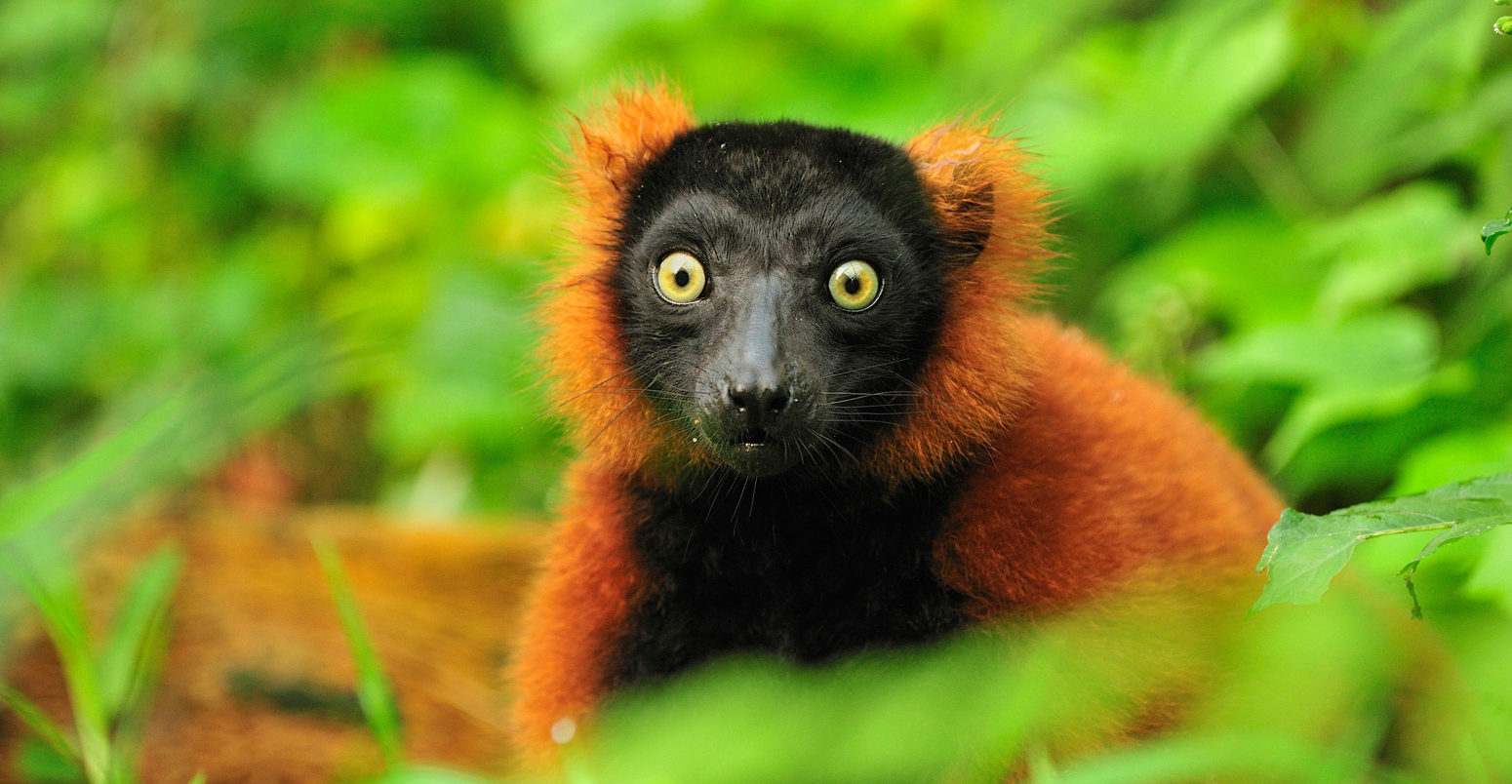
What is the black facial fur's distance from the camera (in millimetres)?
2447

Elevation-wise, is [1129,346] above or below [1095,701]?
above

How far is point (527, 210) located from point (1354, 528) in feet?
15.2

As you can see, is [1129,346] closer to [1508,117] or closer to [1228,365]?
[1228,365]

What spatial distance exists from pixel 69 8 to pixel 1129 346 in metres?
5.46

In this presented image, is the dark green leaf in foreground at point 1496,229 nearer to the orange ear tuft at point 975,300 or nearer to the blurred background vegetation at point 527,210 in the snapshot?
the blurred background vegetation at point 527,210

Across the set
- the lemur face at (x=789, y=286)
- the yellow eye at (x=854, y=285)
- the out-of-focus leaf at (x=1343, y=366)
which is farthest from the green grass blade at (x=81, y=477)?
the out-of-focus leaf at (x=1343, y=366)

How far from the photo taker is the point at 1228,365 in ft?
10.9

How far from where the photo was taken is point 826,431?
2.50m

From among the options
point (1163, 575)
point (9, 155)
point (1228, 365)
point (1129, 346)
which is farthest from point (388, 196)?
point (1163, 575)

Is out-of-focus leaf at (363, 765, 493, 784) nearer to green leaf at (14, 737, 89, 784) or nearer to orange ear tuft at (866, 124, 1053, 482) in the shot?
orange ear tuft at (866, 124, 1053, 482)

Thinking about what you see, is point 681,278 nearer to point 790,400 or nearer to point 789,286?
point 789,286

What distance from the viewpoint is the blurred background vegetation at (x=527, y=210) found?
325 centimetres

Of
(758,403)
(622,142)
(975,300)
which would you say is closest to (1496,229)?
(975,300)

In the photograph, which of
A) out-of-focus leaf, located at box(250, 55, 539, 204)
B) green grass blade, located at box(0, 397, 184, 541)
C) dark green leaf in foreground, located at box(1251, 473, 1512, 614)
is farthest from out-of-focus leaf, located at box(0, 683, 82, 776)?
out-of-focus leaf, located at box(250, 55, 539, 204)
